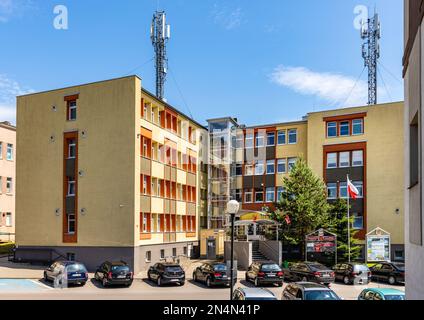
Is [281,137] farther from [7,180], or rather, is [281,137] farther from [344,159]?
[7,180]

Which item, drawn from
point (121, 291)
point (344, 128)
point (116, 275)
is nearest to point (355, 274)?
point (121, 291)

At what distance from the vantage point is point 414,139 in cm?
1018

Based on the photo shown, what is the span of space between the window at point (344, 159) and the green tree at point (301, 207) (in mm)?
5620

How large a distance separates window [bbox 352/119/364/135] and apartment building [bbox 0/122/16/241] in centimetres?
4010

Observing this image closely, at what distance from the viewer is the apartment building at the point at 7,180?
50.5 m

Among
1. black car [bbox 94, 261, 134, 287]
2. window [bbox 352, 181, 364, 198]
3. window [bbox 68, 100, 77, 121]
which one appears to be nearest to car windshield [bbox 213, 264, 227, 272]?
black car [bbox 94, 261, 134, 287]

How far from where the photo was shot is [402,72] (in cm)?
1186

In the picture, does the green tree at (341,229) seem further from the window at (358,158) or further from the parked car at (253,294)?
the parked car at (253,294)

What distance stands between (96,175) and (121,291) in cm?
1232

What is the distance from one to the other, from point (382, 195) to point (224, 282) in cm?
2201

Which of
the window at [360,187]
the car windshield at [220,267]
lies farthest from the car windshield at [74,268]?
the window at [360,187]

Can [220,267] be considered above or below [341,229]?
below
